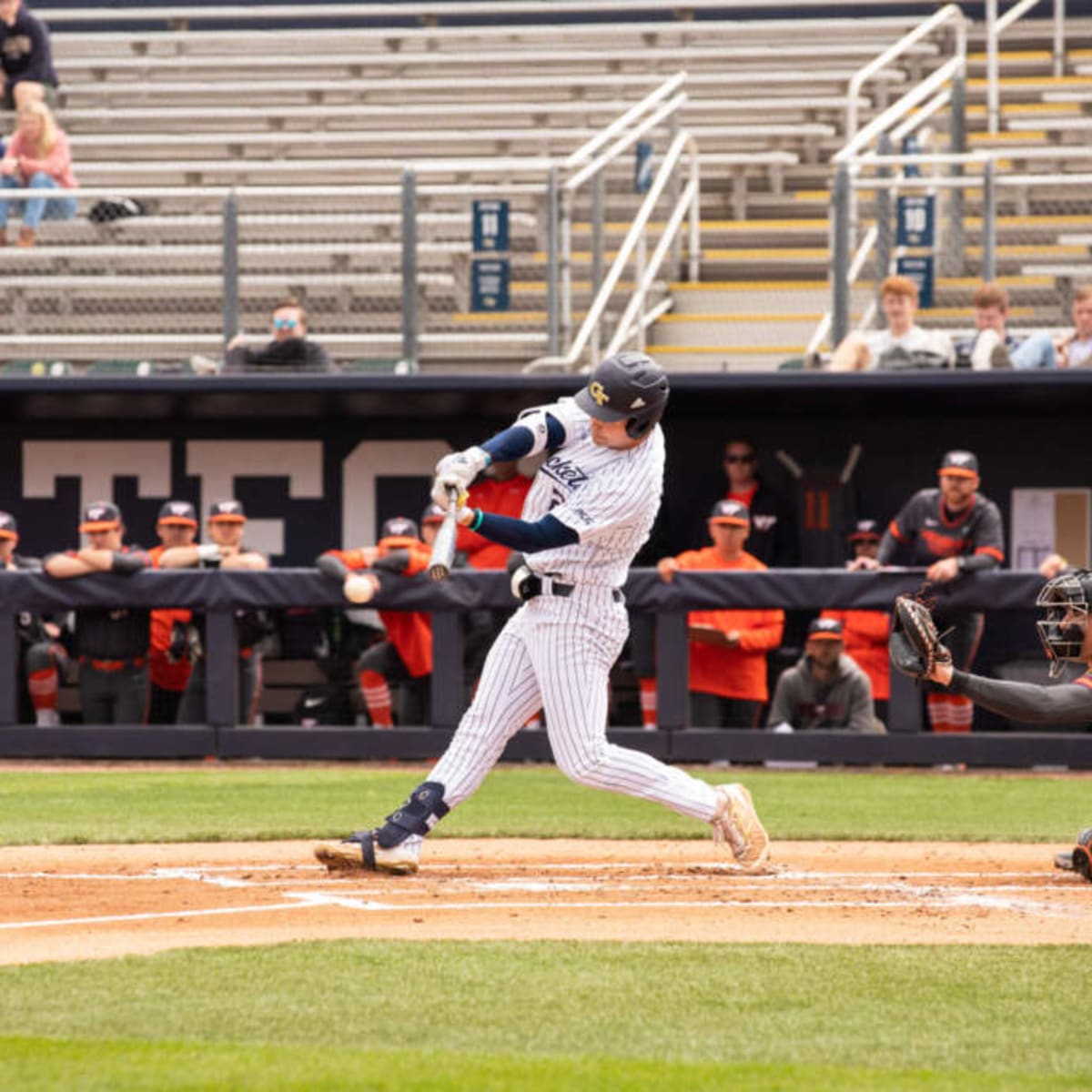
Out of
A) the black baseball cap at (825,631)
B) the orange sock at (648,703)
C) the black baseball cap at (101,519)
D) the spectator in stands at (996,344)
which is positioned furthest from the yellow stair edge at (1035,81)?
the black baseball cap at (101,519)

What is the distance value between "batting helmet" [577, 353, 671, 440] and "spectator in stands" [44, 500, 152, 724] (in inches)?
227

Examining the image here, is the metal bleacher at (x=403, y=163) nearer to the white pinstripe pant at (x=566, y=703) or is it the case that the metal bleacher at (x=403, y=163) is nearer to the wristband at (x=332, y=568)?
the wristband at (x=332, y=568)

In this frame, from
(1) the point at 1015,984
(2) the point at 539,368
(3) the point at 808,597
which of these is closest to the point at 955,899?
(1) the point at 1015,984

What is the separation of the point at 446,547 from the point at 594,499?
599 mm

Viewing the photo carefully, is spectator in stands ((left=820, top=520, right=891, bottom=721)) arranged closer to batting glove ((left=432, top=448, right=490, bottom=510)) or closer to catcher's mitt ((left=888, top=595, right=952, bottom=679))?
batting glove ((left=432, top=448, right=490, bottom=510))

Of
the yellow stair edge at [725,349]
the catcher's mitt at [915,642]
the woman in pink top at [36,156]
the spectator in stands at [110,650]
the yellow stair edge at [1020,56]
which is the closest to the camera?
the catcher's mitt at [915,642]

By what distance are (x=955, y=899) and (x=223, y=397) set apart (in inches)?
292

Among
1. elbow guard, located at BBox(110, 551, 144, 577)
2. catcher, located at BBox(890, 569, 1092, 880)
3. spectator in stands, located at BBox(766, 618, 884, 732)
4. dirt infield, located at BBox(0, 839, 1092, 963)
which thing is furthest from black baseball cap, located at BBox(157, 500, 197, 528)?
catcher, located at BBox(890, 569, 1092, 880)

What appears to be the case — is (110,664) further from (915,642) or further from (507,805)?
(915,642)

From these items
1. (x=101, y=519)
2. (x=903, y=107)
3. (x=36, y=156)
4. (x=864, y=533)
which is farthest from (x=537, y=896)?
(x=36, y=156)

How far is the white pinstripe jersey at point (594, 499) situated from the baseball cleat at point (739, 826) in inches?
31.0

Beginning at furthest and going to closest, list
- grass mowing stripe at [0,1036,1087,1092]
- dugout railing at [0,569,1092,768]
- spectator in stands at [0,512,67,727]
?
spectator in stands at [0,512,67,727]
dugout railing at [0,569,1092,768]
grass mowing stripe at [0,1036,1087,1092]

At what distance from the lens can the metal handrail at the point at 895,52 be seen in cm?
1620

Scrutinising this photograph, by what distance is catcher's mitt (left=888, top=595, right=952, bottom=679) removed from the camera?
19.4ft
